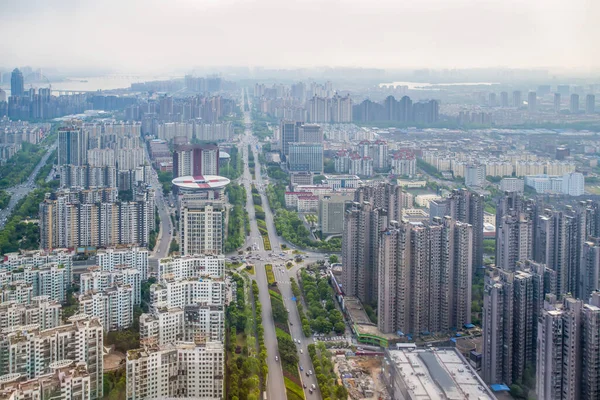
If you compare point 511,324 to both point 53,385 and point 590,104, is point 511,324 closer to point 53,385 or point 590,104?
point 53,385

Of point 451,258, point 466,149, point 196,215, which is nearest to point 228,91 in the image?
point 466,149

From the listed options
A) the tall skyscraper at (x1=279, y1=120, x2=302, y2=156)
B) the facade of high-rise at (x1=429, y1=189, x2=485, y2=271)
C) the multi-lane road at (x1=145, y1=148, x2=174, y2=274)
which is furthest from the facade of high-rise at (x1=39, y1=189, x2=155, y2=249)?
the tall skyscraper at (x1=279, y1=120, x2=302, y2=156)

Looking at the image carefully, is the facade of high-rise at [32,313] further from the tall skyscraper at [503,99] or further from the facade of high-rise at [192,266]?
the tall skyscraper at [503,99]

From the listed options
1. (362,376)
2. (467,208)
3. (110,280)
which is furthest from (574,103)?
(110,280)

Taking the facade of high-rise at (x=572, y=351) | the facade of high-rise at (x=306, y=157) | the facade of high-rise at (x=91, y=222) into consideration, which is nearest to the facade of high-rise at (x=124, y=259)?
the facade of high-rise at (x=91, y=222)

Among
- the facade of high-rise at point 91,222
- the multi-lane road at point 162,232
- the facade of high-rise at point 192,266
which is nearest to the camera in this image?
the facade of high-rise at point 192,266

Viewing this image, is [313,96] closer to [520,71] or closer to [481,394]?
[520,71]
